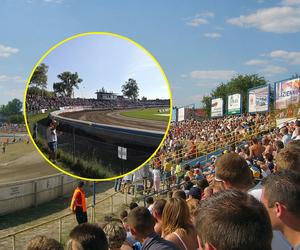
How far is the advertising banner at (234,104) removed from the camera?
119 ft

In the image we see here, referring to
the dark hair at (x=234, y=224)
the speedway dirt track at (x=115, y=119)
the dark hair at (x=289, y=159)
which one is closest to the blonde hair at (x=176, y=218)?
the speedway dirt track at (x=115, y=119)

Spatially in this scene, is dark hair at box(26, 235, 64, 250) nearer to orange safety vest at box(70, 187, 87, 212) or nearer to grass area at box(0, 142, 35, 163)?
orange safety vest at box(70, 187, 87, 212)

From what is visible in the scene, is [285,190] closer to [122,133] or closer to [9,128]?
[122,133]

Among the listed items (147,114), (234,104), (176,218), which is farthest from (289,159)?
(234,104)

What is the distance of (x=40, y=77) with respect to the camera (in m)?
3.47

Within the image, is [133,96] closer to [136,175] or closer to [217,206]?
[217,206]

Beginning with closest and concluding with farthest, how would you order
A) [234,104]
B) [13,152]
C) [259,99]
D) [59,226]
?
1. [59,226]
2. [259,99]
3. [234,104]
4. [13,152]

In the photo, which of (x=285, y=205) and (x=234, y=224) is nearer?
(x=234, y=224)

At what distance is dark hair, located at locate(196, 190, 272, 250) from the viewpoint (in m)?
1.71

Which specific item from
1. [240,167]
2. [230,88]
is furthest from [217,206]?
[230,88]

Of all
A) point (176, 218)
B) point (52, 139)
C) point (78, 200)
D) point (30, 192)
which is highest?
point (52, 139)

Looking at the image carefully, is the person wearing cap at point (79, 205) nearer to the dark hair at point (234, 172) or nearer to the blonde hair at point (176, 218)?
the blonde hair at point (176, 218)

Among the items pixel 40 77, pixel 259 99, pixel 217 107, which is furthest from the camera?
pixel 217 107

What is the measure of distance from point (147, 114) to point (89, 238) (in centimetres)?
131
